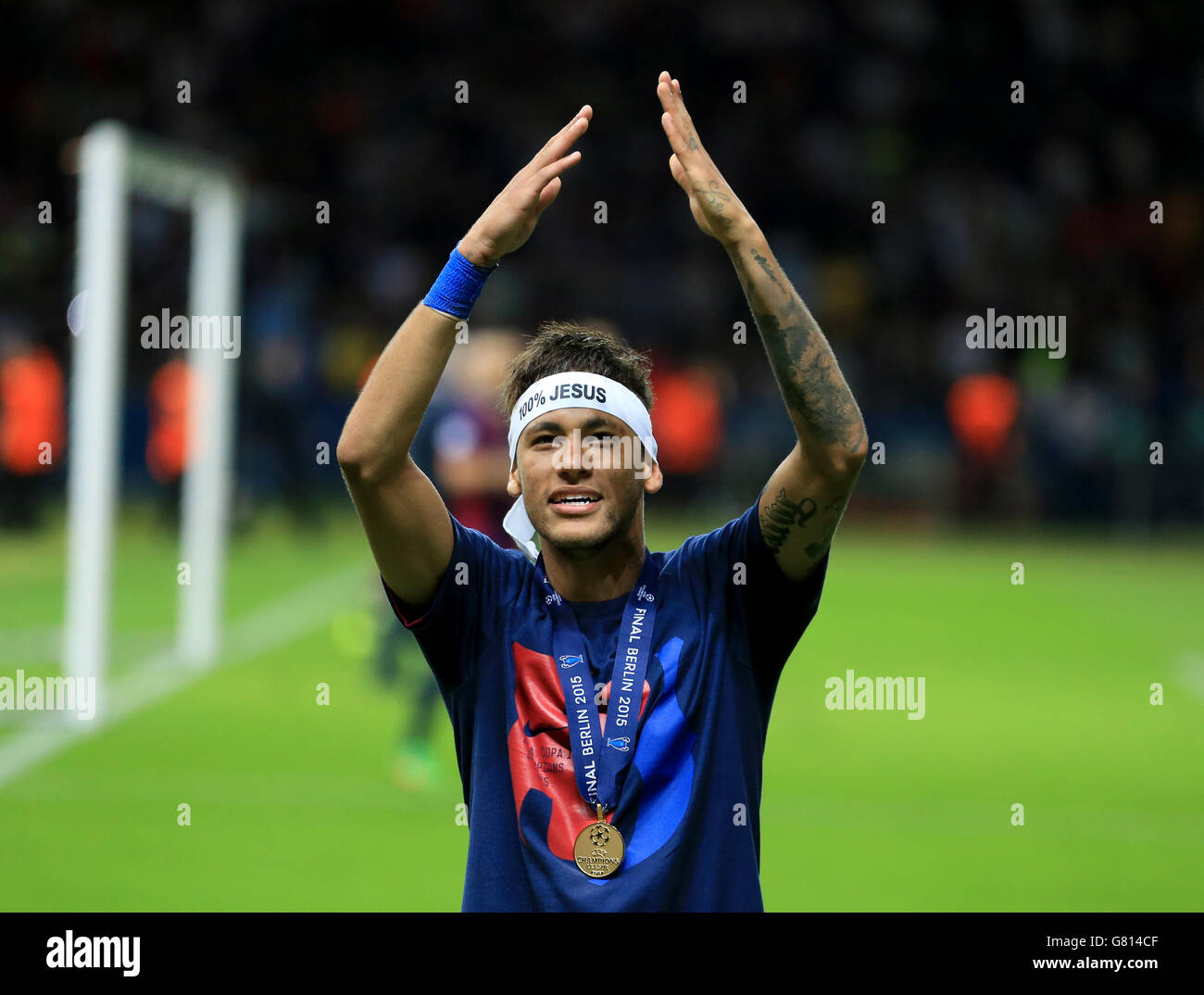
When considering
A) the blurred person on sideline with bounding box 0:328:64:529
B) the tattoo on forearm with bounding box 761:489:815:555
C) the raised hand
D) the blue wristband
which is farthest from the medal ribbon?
the blurred person on sideline with bounding box 0:328:64:529

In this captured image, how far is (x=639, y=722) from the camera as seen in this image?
3486 mm

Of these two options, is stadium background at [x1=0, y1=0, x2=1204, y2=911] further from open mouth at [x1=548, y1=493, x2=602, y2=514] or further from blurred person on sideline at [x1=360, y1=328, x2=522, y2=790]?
open mouth at [x1=548, y1=493, x2=602, y2=514]

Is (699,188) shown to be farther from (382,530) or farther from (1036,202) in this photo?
(1036,202)

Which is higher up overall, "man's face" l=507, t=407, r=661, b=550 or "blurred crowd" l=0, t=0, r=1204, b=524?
"blurred crowd" l=0, t=0, r=1204, b=524

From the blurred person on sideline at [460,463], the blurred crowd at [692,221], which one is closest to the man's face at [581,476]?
the blurred person on sideline at [460,463]

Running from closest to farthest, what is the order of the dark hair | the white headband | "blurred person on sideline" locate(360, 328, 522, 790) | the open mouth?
the open mouth < the white headband < the dark hair < "blurred person on sideline" locate(360, 328, 522, 790)

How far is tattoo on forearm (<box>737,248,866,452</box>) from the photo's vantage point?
Answer: 11.2 ft

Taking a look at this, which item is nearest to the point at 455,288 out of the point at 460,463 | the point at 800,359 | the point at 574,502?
the point at 574,502

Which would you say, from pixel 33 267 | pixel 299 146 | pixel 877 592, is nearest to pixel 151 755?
pixel 877 592

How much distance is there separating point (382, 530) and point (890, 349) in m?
21.9

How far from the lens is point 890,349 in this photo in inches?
973

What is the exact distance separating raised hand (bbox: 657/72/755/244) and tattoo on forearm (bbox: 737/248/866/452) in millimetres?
83

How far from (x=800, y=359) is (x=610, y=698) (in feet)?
2.63

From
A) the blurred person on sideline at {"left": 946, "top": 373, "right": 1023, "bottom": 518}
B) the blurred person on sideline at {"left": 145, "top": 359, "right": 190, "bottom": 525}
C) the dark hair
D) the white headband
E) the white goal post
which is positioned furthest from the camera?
the blurred person on sideline at {"left": 946, "top": 373, "right": 1023, "bottom": 518}
